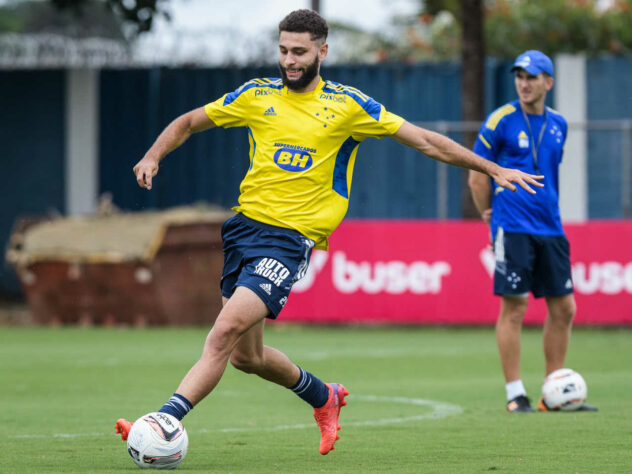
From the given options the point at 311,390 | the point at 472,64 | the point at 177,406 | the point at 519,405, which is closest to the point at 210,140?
the point at 472,64

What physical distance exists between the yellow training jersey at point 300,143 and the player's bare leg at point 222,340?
1.57 ft

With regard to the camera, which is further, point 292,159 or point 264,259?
point 292,159

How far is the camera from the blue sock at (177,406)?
5.79m

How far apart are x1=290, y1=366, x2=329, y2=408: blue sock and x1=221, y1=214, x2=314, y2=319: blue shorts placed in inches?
24.4

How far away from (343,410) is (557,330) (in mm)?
1564

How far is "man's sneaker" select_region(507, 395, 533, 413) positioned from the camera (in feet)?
27.4

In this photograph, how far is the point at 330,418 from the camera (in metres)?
6.62

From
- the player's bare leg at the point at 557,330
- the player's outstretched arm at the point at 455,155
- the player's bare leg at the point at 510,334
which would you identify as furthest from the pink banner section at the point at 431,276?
the player's outstretched arm at the point at 455,155

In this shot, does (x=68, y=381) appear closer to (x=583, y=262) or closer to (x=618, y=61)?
(x=583, y=262)

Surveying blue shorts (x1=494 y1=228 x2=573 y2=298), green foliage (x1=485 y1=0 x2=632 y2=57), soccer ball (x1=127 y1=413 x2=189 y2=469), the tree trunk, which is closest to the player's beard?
soccer ball (x1=127 y1=413 x2=189 y2=469)

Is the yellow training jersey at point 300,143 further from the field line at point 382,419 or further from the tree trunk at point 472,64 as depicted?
the tree trunk at point 472,64

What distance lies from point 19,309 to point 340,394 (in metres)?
15.4

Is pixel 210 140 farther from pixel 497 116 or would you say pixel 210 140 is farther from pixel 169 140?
pixel 169 140

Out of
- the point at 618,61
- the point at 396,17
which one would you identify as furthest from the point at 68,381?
the point at 396,17
